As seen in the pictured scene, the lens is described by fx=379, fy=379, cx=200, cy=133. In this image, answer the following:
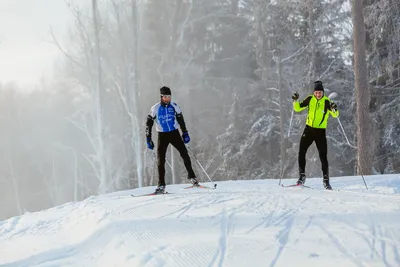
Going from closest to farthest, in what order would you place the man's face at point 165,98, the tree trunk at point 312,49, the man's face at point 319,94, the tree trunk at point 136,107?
the man's face at point 165,98
the man's face at point 319,94
the tree trunk at point 312,49
the tree trunk at point 136,107

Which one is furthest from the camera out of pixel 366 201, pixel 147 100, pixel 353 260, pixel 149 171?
pixel 147 100

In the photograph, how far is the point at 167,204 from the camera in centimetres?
581

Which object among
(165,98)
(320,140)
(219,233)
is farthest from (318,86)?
(219,233)

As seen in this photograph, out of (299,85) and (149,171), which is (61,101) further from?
(299,85)

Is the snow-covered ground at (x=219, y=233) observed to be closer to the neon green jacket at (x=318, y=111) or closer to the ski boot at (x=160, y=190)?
the ski boot at (x=160, y=190)

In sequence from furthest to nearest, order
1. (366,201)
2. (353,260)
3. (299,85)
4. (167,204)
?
(299,85), (167,204), (366,201), (353,260)

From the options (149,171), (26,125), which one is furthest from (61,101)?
(149,171)

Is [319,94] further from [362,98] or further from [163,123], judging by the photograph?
[362,98]

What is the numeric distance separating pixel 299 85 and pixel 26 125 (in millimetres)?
29292

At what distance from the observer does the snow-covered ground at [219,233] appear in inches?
138

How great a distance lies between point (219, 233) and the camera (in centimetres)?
419

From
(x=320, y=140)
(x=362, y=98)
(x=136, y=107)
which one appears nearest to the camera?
(x=320, y=140)

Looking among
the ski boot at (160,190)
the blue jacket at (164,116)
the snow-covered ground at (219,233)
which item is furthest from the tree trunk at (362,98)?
the ski boot at (160,190)

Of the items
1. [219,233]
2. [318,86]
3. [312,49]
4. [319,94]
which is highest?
[312,49]
